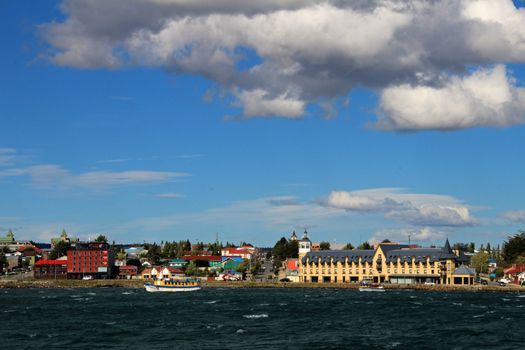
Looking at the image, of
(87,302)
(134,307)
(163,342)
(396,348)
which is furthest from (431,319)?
(87,302)

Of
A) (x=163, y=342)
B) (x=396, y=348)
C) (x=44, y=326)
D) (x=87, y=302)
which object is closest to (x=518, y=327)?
(x=396, y=348)

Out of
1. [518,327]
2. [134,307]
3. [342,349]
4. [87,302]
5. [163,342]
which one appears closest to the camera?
[342,349]

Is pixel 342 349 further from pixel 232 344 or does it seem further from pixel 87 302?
pixel 87 302

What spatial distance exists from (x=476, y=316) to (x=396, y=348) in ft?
139

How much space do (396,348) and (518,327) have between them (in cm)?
2884

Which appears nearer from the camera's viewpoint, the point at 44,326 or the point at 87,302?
the point at 44,326

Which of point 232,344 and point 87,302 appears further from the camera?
point 87,302

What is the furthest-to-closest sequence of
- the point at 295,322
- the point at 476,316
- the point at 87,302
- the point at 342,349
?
the point at 87,302
the point at 476,316
the point at 295,322
the point at 342,349

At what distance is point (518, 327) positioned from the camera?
107 metres

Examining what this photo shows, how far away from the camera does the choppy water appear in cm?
9125

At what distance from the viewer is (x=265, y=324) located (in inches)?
4373

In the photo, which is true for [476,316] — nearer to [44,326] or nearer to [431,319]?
[431,319]

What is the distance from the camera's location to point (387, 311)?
13600 cm

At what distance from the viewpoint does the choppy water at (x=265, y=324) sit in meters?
91.2
